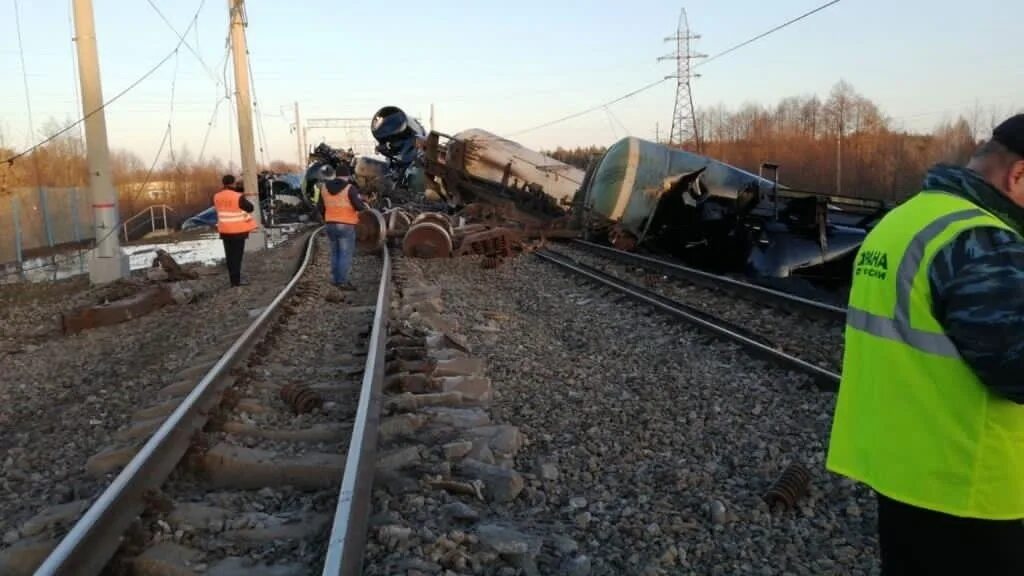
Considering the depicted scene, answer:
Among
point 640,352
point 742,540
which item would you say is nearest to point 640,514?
point 742,540

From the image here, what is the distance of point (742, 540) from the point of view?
3746 millimetres

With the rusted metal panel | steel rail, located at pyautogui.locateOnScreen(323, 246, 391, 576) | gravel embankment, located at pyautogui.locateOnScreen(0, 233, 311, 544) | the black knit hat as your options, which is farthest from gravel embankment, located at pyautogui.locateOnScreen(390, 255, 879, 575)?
the rusted metal panel

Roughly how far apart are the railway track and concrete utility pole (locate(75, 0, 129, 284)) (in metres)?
9.11

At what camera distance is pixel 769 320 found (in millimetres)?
9750

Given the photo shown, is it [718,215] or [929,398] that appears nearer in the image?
[929,398]

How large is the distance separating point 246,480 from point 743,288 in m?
8.44

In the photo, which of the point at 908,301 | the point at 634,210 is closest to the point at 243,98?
the point at 634,210

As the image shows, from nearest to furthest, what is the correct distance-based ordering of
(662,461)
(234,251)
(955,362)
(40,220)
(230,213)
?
(955,362) → (662,461) → (230,213) → (234,251) → (40,220)

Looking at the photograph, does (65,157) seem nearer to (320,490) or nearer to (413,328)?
(413,328)

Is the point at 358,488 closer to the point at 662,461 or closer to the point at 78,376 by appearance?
the point at 662,461

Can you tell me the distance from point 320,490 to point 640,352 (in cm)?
439

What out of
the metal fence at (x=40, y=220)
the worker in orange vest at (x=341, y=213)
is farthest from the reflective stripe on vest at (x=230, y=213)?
the metal fence at (x=40, y=220)

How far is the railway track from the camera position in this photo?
3398 millimetres

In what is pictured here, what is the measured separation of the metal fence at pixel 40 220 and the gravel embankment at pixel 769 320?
14.3 m
